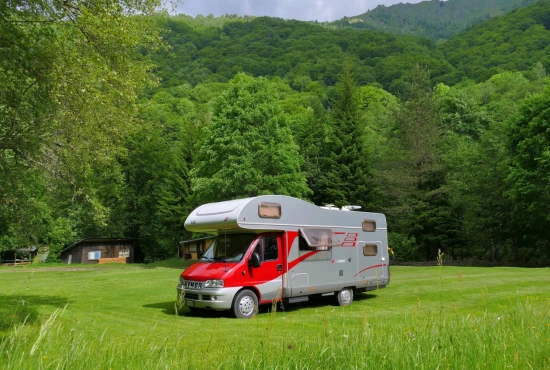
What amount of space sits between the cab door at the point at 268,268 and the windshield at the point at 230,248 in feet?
1.07

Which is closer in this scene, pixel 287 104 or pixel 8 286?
pixel 8 286

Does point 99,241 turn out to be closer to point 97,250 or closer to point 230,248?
point 97,250

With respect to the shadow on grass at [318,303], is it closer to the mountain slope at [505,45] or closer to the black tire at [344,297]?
the black tire at [344,297]

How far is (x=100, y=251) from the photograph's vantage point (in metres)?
50.9

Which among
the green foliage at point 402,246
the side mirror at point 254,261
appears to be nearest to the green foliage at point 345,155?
the green foliage at point 402,246

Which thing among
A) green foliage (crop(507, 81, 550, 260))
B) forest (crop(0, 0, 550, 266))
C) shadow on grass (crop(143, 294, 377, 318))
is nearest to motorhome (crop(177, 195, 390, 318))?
shadow on grass (crop(143, 294, 377, 318))

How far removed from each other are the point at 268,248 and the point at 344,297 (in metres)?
3.50

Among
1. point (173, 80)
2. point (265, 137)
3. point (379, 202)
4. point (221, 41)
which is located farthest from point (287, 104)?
point (221, 41)

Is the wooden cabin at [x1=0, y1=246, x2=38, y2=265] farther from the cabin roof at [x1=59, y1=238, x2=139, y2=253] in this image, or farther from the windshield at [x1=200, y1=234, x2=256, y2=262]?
the windshield at [x1=200, y1=234, x2=256, y2=262]

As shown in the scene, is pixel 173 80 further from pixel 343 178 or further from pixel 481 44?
pixel 481 44

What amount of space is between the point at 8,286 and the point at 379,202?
106ft

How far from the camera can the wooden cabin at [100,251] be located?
5022 centimetres

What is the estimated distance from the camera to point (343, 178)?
45688 millimetres

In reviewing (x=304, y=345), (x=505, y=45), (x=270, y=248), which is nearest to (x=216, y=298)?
(x=270, y=248)
